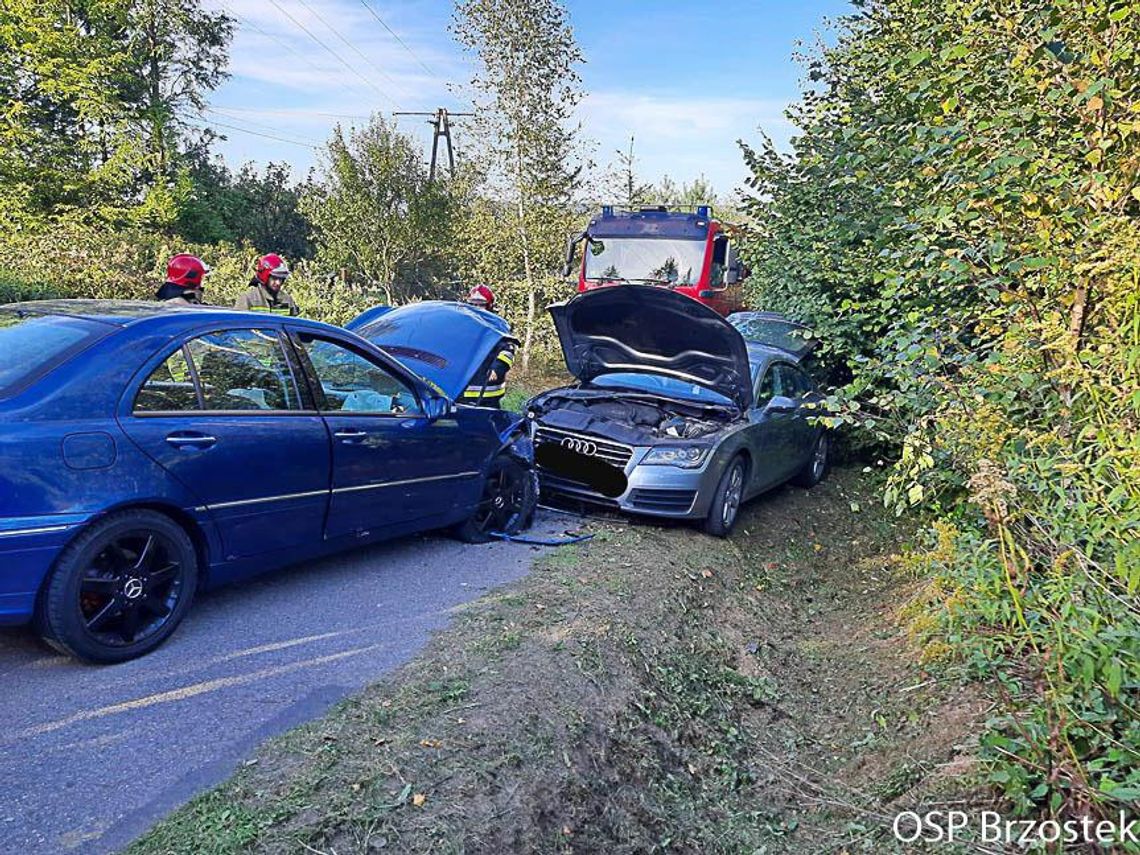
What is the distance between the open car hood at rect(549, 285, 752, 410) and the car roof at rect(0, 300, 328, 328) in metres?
3.57

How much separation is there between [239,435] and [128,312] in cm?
84

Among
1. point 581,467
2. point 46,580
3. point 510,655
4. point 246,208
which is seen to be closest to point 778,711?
point 510,655

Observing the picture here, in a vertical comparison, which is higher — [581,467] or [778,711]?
[581,467]

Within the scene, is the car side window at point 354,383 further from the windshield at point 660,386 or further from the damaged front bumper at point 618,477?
the windshield at point 660,386

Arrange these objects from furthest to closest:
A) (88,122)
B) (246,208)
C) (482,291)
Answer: (246,208) → (88,122) → (482,291)

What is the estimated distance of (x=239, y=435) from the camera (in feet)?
13.2

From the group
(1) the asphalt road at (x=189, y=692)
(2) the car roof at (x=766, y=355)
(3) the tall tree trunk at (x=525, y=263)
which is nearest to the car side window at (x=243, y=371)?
(1) the asphalt road at (x=189, y=692)

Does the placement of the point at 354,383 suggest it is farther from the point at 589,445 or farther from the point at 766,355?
the point at 766,355

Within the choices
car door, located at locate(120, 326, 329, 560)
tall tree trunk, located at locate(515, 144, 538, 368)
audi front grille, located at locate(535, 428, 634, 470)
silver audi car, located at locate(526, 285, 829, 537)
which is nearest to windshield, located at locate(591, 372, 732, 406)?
silver audi car, located at locate(526, 285, 829, 537)

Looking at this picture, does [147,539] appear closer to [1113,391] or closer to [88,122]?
[1113,391]

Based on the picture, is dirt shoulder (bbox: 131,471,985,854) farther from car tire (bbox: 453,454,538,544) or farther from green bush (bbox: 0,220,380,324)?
green bush (bbox: 0,220,380,324)

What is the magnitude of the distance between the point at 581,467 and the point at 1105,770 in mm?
4586

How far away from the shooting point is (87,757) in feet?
9.73

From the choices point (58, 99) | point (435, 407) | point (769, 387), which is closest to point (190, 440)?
point (435, 407)
